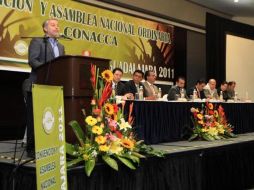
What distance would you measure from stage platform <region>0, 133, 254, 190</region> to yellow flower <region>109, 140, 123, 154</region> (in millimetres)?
99

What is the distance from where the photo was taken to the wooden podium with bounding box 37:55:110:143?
2.41 metres

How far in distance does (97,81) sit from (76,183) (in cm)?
64

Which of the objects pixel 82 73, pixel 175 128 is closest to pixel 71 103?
pixel 82 73

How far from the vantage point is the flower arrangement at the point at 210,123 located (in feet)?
13.7

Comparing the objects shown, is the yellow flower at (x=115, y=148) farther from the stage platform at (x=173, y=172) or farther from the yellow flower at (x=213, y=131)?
the yellow flower at (x=213, y=131)

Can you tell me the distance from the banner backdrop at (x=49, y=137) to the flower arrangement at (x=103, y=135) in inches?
18.2

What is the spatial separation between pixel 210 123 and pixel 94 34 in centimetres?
246

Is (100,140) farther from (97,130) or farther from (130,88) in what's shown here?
(130,88)

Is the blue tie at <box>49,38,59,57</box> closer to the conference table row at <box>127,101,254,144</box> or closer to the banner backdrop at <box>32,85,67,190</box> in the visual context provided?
the conference table row at <box>127,101,254,144</box>

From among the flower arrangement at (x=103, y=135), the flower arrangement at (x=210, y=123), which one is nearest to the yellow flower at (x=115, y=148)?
the flower arrangement at (x=103, y=135)

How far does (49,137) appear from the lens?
167 centimetres

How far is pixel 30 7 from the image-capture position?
499 centimetres

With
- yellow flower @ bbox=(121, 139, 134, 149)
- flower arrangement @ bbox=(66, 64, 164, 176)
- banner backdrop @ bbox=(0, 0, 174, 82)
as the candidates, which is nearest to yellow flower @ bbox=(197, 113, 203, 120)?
flower arrangement @ bbox=(66, 64, 164, 176)

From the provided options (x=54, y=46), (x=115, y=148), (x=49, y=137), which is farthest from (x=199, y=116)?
(x=49, y=137)
